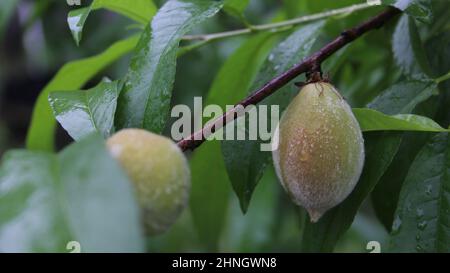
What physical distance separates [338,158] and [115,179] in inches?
10.4

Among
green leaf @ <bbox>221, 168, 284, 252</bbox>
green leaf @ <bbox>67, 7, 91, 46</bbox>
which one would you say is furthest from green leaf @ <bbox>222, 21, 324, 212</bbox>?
green leaf @ <bbox>221, 168, 284, 252</bbox>

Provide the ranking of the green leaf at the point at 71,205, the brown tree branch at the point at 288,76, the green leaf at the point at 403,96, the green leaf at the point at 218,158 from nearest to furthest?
the green leaf at the point at 71,205 → the brown tree branch at the point at 288,76 → the green leaf at the point at 403,96 → the green leaf at the point at 218,158

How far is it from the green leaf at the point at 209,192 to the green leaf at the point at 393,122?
0.37 meters

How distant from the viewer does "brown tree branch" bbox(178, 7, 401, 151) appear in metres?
0.60

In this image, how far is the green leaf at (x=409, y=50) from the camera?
0.82 m

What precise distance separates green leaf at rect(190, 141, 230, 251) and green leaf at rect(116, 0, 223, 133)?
302mm

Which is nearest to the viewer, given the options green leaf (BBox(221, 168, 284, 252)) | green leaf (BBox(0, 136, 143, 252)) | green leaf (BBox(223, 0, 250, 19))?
green leaf (BBox(0, 136, 143, 252))

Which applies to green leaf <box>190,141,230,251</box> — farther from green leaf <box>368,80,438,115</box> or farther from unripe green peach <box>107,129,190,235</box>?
unripe green peach <box>107,129,190,235</box>

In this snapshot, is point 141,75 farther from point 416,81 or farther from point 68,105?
point 416,81

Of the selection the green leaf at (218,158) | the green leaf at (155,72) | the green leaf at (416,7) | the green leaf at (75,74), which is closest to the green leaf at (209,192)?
the green leaf at (218,158)

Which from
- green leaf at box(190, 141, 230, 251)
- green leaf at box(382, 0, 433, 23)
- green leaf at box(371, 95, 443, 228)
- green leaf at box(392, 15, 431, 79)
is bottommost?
green leaf at box(190, 141, 230, 251)

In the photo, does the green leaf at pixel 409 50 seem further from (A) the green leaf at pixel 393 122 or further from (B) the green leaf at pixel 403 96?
(A) the green leaf at pixel 393 122

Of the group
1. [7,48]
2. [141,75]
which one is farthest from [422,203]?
[7,48]

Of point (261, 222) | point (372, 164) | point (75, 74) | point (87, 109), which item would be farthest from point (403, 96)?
point (261, 222)
